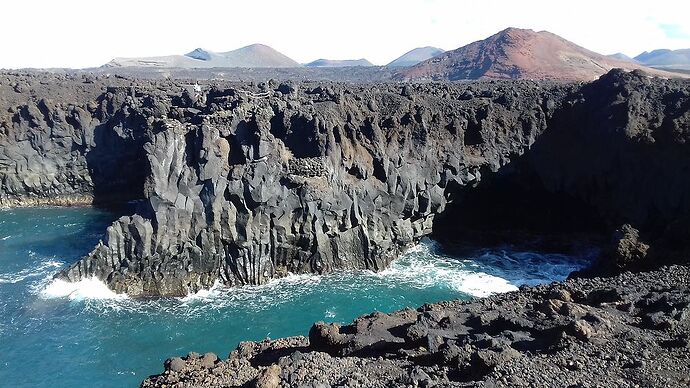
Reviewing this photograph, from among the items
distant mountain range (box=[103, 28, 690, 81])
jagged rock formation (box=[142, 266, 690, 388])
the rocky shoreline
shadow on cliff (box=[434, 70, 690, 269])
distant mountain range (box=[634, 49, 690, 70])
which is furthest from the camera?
distant mountain range (box=[634, 49, 690, 70])

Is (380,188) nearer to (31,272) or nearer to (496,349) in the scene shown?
(496,349)

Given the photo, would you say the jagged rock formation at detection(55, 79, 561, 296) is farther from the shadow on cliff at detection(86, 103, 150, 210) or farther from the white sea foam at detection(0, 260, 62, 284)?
the shadow on cliff at detection(86, 103, 150, 210)

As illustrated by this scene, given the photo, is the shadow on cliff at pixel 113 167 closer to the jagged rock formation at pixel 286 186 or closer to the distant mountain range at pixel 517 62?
the jagged rock formation at pixel 286 186

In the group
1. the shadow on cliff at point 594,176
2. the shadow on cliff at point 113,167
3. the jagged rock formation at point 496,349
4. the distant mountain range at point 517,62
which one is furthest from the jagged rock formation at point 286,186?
the distant mountain range at point 517,62

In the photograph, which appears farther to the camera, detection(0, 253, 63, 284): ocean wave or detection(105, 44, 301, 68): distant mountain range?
detection(105, 44, 301, 68): distant mountain range

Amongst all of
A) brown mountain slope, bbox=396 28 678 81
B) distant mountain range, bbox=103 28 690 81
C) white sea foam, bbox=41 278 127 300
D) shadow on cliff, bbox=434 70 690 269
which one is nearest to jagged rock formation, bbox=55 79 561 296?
white sea foam, bbox=41 278 127 300

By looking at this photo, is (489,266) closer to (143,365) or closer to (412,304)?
(412,304)

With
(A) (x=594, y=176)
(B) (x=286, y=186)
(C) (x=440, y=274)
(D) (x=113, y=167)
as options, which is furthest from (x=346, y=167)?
(D) (x=113, y=167)
